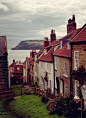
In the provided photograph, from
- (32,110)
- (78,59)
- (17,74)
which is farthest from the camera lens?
(17,74)

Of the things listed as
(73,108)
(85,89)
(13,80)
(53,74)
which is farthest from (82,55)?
(13,80)

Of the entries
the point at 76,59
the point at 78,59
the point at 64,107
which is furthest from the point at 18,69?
the point at 64,107

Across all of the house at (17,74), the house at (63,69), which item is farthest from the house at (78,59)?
the house at (17,74)

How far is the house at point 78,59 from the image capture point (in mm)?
15469

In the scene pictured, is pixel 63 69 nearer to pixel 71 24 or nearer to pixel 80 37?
pixel 80 37

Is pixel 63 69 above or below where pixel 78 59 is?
below

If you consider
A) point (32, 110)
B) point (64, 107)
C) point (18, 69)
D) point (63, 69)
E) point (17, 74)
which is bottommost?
point (32, 110)

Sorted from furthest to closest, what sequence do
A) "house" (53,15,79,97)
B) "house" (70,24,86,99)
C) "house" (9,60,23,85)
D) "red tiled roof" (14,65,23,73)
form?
"red tiled roof" (14,65,23,73) < "house" (9,60,23,85) < "house" (53,15,79,97) < "house" (70,24,86,99)

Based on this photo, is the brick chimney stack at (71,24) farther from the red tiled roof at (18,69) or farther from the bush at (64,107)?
the red tiled roof at (18,69)

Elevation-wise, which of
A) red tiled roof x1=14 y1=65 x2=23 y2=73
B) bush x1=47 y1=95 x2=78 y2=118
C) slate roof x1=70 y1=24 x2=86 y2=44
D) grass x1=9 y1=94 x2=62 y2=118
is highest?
slate roof x1=70 y1=24 x2=86 y2=44

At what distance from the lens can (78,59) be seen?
16.3 meters

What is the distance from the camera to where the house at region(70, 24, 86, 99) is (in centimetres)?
1547

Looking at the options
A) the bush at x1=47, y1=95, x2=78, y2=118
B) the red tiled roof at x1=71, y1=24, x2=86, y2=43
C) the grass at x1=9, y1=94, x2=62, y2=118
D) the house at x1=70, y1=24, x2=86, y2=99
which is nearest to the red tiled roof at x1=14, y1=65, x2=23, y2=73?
the grass at x1=9, y1=94, x2=62, y2=118

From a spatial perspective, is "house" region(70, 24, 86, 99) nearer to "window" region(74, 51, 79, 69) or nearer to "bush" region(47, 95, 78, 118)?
"window" region(74, 51, 79, 69)
